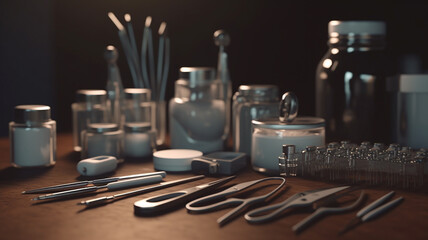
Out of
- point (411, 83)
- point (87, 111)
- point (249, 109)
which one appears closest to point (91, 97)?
point (87, 111)

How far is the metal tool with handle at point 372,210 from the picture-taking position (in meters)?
0.62

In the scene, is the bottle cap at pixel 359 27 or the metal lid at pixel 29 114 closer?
the metal lid at pixel 29 114

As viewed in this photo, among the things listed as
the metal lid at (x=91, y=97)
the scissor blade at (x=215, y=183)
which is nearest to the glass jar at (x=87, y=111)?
the metal lid at (x=91, y=97)

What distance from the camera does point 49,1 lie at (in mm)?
1484

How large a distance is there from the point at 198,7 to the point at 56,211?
2.76ft

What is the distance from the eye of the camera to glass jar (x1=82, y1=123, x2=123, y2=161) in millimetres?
992

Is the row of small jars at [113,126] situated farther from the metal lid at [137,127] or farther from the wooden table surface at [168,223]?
the wooden table surface at [168,223]

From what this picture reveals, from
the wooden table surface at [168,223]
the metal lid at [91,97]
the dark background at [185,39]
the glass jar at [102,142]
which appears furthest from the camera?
the dark background at [185,39]

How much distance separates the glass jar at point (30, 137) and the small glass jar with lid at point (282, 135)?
0.38m

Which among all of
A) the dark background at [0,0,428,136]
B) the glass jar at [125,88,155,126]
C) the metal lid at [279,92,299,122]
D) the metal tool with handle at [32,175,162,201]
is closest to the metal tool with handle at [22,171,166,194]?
the metal tool with handle at [32,175,162,201]

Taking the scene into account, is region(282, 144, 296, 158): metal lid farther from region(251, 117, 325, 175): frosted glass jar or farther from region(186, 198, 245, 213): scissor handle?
region(186, 198, 245, 213): scissor handle

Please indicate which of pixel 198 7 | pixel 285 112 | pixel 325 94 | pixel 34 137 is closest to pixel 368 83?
pixel 325 94

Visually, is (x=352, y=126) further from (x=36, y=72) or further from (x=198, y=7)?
(x=36, y=72)

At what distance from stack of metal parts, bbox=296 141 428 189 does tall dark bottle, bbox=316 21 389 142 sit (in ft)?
0.75
